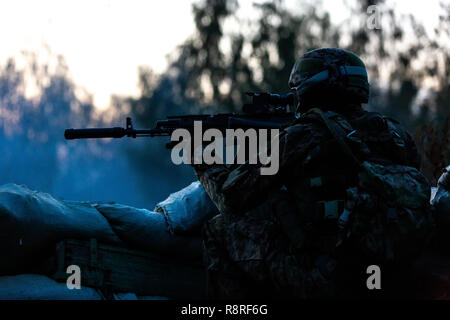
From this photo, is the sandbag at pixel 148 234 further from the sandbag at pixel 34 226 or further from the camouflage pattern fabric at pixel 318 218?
the camouflage pattern fabric at pixel 318 218

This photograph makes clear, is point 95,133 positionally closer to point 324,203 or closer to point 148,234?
point 148,234

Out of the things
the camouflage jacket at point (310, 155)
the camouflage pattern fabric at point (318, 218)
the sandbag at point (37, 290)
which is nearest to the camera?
the camouflage pattern fabric at point (318, 218)

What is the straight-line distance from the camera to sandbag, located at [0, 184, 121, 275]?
3.84 metres

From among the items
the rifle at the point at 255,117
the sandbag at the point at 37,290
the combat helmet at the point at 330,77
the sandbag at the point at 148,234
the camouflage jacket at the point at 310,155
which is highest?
the combat helmet at the point at 330,77

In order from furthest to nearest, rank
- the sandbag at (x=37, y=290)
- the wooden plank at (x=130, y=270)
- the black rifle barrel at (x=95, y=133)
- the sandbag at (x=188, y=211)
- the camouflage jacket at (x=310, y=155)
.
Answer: the sandbag at (x=188, y=211) → the black rifle barrel at (x=95, y=133) → the wooden plank at (x=130, y=270) → the sandbag at (x=37, y=290) → the camouflage jacket at (x=310, y=155)

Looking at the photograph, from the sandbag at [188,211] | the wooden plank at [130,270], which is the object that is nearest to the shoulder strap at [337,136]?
the sandbag at [188,211]

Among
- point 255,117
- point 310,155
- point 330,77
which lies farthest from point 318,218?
point 255,117

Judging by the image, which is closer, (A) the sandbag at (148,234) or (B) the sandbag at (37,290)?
(B) the sandbag at (37,290)

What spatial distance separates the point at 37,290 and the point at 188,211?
961mm

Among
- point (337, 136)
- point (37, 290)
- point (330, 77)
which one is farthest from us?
point (37, 290)

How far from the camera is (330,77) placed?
3516 millimetres

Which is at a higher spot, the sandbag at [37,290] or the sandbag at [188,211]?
the sandbag at [188,211]

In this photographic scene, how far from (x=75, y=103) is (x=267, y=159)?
27.4 meters

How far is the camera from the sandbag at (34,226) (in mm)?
3842
